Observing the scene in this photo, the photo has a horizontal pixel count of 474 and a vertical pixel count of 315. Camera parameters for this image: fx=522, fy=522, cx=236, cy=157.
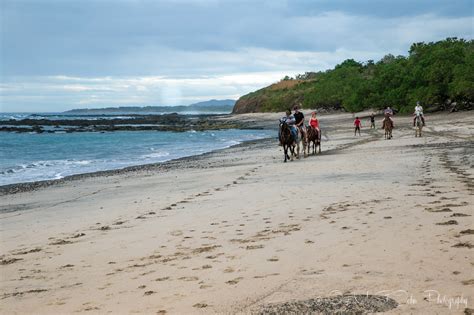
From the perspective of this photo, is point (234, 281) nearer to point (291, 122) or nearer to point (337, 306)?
point (337, 306)

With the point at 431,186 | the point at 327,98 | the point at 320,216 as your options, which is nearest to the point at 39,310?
the point at 320,216

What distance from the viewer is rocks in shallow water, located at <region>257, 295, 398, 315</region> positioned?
4.24 m

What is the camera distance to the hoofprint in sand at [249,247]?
4875 mm

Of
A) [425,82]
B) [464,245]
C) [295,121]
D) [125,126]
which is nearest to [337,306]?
[464,245]

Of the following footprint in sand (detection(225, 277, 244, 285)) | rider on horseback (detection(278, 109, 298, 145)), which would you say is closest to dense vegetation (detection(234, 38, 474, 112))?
rider on horseback (detection(278, 109, 298, 145))

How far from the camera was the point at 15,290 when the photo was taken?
5.97 m

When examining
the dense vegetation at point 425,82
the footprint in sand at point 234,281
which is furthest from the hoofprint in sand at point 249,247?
the dense vegetation at point 425,82

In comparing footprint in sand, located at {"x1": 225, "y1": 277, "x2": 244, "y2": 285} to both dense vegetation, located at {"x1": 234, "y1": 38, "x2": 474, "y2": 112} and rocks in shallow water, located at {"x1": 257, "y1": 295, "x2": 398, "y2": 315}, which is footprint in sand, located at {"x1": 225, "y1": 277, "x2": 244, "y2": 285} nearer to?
rocks in shallow water, located at {"x1": 257, "y1": 295, "x2": 398, "y2": 315}

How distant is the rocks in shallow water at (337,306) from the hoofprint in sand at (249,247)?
0.10 m

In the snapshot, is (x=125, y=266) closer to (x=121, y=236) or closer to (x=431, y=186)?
(x=121, y=236)

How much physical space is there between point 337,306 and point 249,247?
2.49 meters

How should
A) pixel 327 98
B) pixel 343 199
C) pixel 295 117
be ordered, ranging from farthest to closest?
pixel 327 98 → pixel 295 117 → pixel 343 199

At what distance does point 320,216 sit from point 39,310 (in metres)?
4.59

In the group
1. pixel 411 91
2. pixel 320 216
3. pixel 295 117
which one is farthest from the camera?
pixel 411 91
